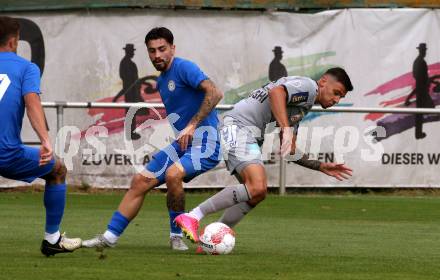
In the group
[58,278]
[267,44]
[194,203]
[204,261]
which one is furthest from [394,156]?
[58,278]

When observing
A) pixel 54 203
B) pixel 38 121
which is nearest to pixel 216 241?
pixel 54 203

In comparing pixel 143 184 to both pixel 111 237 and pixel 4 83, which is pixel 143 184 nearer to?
pixel 111 237

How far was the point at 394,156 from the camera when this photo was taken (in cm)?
2075

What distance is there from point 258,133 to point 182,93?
0.80 m

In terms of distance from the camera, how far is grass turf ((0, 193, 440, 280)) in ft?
31.4

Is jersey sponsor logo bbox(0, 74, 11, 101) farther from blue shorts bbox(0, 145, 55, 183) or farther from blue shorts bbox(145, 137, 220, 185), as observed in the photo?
blue shorts bbox(145, 137, 220, 185)

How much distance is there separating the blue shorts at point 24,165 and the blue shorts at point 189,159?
1.34m

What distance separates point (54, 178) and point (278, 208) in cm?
771

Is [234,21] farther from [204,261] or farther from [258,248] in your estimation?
[204,261]

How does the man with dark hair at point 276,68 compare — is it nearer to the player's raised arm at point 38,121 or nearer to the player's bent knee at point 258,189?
the player's bent knee at point 258,189

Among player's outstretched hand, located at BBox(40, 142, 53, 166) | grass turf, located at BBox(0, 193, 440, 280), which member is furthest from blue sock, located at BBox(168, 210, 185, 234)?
player's outstretched hand, located at BBox(40, 142, 53, 166)

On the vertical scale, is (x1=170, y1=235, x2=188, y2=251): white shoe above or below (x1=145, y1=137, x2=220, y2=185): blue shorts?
below

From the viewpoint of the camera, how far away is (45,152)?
32.9ft

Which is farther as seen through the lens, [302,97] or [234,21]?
[234,21]
